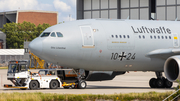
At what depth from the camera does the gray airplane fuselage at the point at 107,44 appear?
23969mm

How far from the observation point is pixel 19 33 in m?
130

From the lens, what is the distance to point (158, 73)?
92.9 feet

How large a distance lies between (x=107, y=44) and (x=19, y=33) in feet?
359

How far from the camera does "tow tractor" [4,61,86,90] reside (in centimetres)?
2584

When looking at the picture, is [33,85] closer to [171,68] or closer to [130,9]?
[171,68]

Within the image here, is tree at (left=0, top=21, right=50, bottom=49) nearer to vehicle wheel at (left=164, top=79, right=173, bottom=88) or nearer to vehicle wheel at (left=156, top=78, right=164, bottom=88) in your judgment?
vehicle wheel at (left=156, top=78, right=164, bottom=88)

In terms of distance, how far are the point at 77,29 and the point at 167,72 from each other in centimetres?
712

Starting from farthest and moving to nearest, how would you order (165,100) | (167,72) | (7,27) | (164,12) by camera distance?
(7,27) < (164,12) < (167,72) < (165,100)


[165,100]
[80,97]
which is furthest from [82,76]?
[165,100]

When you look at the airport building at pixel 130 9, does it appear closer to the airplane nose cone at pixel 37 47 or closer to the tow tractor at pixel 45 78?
the tow tractor at pixel 45 78

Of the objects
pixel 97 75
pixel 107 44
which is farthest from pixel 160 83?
pixel 107 44

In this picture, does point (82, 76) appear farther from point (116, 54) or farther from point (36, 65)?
point (36, 65)

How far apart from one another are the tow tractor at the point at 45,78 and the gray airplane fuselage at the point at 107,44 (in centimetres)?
158

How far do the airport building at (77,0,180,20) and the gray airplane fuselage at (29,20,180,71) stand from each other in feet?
117
